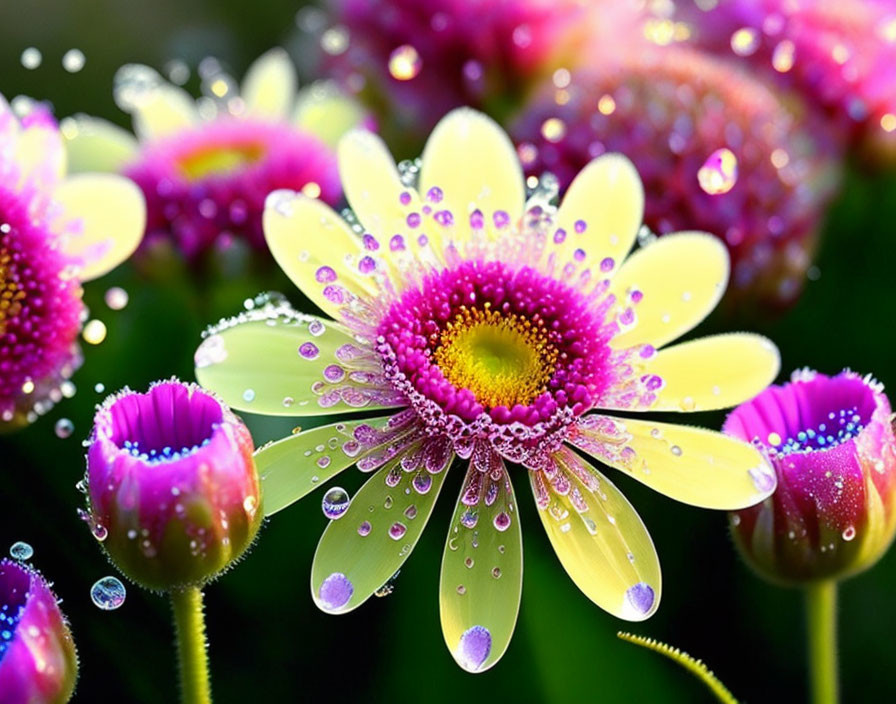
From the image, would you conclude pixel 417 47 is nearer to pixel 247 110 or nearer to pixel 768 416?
pixel 247 110

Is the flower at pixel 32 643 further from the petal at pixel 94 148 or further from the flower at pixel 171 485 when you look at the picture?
the petal at pixel 94 148

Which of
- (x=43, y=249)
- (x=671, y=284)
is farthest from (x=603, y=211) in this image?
(x=43, y=249)

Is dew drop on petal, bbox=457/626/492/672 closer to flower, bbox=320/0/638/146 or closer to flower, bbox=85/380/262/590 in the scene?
flower, bbox=85/380/262/590

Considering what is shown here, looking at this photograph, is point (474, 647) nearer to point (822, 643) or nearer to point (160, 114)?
point (822, 643)

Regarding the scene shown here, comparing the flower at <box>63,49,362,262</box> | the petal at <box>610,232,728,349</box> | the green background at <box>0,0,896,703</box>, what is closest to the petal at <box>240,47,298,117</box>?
the flower at <box>63,49,362,262</box>

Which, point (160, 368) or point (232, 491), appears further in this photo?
point (160, 368)

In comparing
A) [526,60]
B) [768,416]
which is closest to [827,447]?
[768,416]
